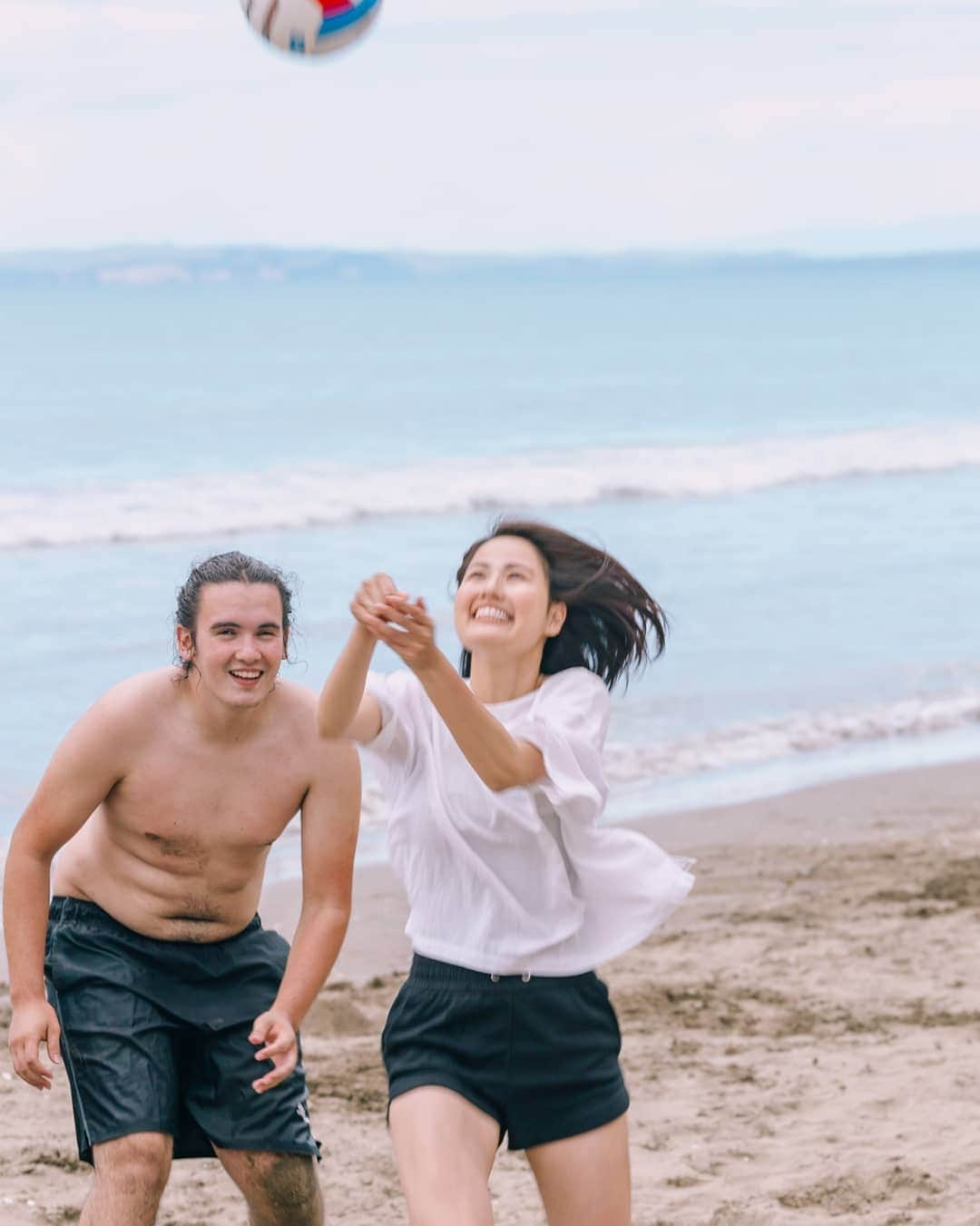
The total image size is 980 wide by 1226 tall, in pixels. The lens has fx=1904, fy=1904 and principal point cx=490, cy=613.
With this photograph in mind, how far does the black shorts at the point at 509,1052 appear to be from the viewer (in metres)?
3.91

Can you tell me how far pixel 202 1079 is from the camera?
13.9 ft

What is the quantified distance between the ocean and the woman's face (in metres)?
0.08

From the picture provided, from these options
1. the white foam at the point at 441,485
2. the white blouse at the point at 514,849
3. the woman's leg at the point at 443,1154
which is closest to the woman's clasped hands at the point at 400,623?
the white blouse at the point at 514,849

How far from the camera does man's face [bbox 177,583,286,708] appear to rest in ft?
13.6

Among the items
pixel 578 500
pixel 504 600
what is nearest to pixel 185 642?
pixel 504 600

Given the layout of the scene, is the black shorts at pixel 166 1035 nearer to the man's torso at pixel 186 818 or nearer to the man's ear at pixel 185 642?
the man's torso at pixel 186 818

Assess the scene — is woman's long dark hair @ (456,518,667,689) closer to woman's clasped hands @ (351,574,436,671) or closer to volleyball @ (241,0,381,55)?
woman's clasped hands @ (351,574,436,671)

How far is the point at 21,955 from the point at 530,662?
1.26 meters

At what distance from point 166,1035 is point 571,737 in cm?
113

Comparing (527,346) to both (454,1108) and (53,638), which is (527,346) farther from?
(454,1108)

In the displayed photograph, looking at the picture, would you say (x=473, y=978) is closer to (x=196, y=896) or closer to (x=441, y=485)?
(x=196, y=896)

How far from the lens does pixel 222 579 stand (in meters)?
4.21

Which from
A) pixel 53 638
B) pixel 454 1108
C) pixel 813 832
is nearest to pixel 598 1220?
pixel 454 1108

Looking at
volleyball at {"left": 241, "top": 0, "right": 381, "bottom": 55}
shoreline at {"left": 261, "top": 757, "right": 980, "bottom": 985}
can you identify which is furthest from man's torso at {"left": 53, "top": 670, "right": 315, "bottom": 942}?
shoreline at {"left": 261, "top": 757, "right": 980, "bottom": 985}
